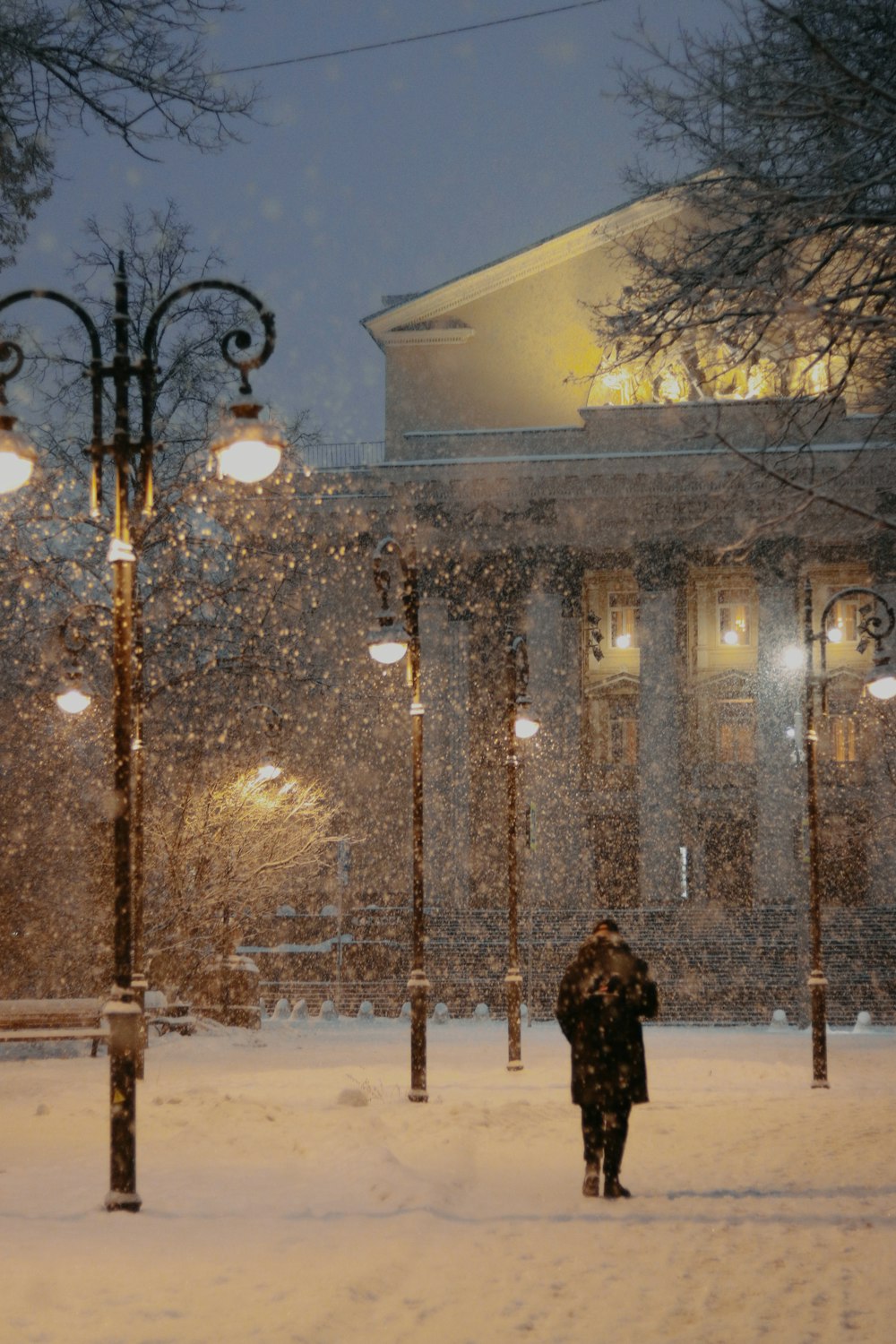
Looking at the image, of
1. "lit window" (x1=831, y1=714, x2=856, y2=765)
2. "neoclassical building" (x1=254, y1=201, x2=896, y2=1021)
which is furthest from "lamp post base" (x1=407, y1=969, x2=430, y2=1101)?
"lit window" (x1=831, y1=714, x2=856, y2=765)

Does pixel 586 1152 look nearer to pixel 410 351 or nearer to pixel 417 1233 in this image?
pixel 417 1233

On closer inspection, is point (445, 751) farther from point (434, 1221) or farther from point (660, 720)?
point (434, 1221)

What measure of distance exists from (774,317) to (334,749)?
4072cm

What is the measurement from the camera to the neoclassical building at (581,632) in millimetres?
49062

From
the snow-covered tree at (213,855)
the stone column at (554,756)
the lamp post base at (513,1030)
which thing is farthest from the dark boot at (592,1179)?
the stone column at (554,756)

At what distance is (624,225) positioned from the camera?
4591 centimetres

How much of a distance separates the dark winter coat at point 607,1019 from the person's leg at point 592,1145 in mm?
62

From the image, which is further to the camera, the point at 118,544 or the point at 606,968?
the point at 606,968

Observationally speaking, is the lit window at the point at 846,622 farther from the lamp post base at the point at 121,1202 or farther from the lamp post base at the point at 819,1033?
the lamp post base at the point at 121,1202

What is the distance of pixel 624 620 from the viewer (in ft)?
184

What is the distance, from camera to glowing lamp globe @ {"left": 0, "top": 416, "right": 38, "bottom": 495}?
30.8 feet

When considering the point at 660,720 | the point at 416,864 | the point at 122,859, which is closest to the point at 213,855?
the point at 416,864

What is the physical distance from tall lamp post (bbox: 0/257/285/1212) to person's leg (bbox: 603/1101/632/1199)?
290 centimetres

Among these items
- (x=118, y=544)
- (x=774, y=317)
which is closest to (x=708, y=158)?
(x=774, y=317)
